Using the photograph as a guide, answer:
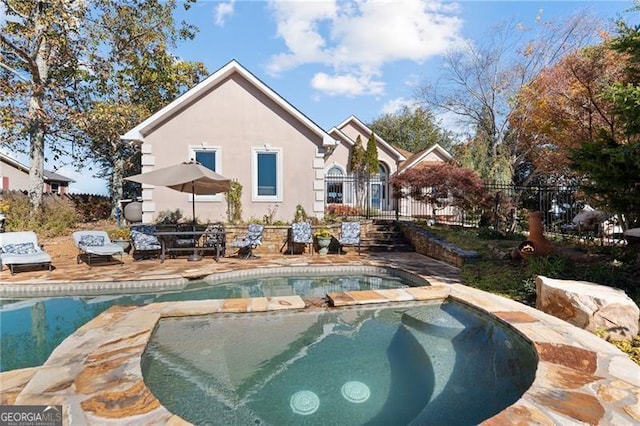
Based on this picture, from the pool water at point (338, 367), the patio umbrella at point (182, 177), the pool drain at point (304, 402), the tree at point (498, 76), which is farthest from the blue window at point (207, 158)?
the tree at point (498, 76)

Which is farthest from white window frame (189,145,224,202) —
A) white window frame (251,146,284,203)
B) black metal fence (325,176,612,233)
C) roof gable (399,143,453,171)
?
roof gable (399,143,453,171)

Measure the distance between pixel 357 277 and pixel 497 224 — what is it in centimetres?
724

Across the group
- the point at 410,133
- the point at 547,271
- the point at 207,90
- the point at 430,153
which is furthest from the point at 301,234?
the point at 410,133

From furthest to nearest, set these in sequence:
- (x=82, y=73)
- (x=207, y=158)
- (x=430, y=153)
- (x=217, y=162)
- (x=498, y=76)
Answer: (x=430, y=153) < (x=498, y=76) < (x=82, y=73) < (x=207, y=158) < (x=217, y=162)

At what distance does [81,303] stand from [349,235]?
24.7ft

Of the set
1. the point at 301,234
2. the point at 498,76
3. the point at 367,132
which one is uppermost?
the point at 498,76

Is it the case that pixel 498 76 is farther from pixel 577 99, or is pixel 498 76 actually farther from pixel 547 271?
pixel 547 271

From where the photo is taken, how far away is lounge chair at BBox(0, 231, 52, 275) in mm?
7777

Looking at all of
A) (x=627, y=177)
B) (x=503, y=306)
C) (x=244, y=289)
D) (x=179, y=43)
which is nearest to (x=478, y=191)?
(x=627, y=177)

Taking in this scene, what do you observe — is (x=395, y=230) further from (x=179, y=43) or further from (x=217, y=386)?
(x=179, y=43)

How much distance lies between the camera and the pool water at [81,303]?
434 centimetres

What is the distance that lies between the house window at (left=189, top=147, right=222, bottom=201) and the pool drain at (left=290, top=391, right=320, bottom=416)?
10223mm

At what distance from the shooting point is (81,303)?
6180 millimetres

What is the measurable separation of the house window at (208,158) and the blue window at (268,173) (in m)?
1.55
